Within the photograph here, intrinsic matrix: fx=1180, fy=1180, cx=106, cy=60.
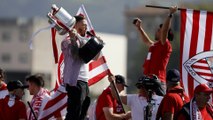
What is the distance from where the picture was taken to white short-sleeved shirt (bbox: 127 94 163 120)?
1667 cm

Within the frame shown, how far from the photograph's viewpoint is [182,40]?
18172 millimetres

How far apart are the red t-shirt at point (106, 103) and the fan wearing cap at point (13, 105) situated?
1.17 metres

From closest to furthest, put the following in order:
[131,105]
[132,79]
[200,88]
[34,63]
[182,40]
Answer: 1. [200,88]
2. [131,105]
3. [182,40]
4. [34,63]
5. [132,79]

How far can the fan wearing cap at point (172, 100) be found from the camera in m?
15.8

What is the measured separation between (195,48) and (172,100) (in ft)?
7.57

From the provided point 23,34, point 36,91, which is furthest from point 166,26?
point 23,34

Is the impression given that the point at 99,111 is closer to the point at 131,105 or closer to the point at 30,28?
the point at 131,105

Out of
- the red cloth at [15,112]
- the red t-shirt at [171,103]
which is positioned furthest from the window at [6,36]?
the red t-shirt at [171,103]

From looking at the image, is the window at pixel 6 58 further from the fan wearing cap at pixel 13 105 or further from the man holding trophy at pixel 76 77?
the man holding trophy at pixel 76 77

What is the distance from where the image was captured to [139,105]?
1680 centimetres

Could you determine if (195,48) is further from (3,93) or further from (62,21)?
(3,93)

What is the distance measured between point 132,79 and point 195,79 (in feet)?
454

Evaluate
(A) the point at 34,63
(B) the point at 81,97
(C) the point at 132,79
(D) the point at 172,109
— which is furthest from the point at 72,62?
(C) the point at 132,79

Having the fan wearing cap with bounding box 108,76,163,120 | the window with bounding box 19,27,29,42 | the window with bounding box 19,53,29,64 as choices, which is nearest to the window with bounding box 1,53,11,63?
the window with bounding box 19,53,29,64
